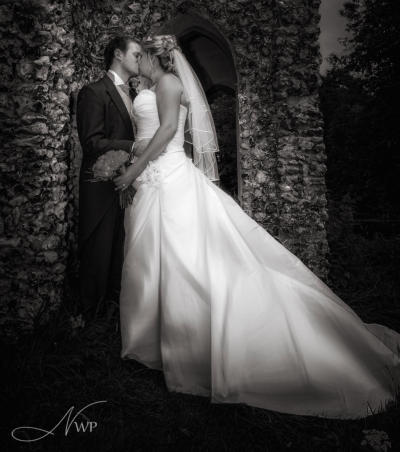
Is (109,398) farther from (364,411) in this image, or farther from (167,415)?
(364,411)

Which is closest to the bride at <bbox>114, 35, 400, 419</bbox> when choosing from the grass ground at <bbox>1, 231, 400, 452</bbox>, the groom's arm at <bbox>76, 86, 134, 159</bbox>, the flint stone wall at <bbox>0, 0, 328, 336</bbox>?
the grass ground at <bbox>1, 231, 400, 452</bbox>

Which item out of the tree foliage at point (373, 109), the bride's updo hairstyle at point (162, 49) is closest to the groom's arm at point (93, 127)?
the bride's updo hairstyle at point (162, 49)

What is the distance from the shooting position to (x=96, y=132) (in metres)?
2.89

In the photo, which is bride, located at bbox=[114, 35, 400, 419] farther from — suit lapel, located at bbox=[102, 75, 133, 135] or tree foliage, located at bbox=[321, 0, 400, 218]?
tree foliage, located at bbox=[321, 0, 400, 218]

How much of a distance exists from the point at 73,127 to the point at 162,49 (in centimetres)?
114

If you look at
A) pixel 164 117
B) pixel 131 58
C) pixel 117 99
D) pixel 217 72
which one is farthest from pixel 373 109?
pixel 164 117

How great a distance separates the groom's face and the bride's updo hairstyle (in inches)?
21.0

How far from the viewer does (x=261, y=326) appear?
2086 mm

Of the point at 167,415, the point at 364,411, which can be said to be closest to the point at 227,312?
the point at 167,415

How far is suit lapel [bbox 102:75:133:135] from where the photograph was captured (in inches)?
118

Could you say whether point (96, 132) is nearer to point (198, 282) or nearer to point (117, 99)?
point (117, 99)

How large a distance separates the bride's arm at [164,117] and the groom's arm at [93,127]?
305 millimetres

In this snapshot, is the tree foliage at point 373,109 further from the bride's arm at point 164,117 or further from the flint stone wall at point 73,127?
the bride's arm at point 164,117

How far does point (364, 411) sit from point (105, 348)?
182 cm
